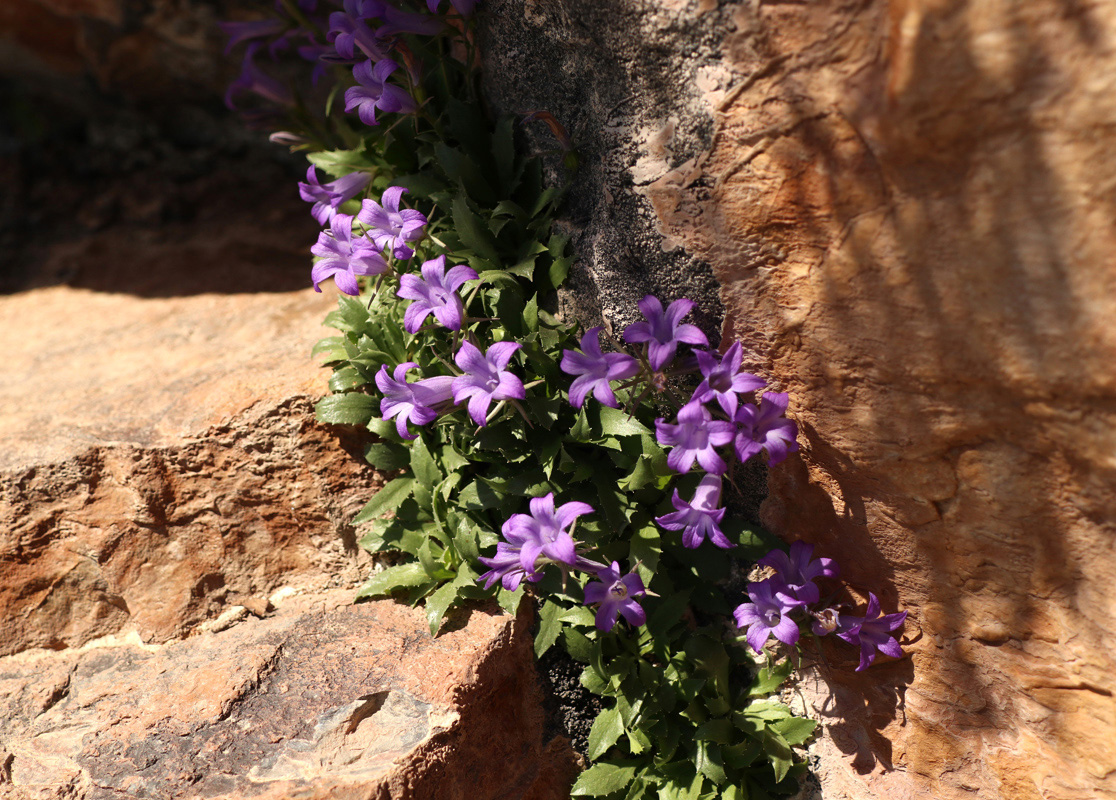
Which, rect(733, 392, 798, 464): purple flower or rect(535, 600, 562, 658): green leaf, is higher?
rect(733, 392, 798, 464): purple flower

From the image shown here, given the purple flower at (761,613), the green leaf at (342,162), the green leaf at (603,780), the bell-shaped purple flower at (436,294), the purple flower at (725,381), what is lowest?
the green leaf at (603,780)

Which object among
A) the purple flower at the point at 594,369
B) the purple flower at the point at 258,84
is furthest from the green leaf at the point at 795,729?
the purple flower at the point at 258,84

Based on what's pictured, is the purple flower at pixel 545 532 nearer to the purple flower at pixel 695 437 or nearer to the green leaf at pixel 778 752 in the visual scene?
the purple flower at pixel 695 437

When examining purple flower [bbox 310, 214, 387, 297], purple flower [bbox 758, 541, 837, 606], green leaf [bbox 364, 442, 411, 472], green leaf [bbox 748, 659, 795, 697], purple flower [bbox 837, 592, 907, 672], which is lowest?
green leaf [bbox 748, 659, 795, 697]

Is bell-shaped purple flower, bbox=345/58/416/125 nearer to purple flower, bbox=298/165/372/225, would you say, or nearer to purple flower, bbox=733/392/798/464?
purple flower, bbox=298/165/372/225

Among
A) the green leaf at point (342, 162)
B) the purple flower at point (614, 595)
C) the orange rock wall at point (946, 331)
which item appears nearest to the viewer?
the orange rock wall at point (946, 331)

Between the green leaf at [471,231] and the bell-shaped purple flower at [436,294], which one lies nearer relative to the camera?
the bell-shaped purple flower at [436,294]

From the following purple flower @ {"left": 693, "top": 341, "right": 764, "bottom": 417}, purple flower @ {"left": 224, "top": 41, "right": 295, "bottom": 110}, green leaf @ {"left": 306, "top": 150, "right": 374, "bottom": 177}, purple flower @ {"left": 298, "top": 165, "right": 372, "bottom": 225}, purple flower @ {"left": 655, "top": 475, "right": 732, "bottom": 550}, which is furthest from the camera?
purple flower @ {"left": 224, "top": 41, "right": 295, "bottom": 110}

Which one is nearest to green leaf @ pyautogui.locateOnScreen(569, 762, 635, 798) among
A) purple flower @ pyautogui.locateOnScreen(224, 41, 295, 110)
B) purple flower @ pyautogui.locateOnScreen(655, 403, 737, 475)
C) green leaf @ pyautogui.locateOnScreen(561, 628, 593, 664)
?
green leaf @ pyautogui.locateOnScreen(561, 628, 593, 664)
